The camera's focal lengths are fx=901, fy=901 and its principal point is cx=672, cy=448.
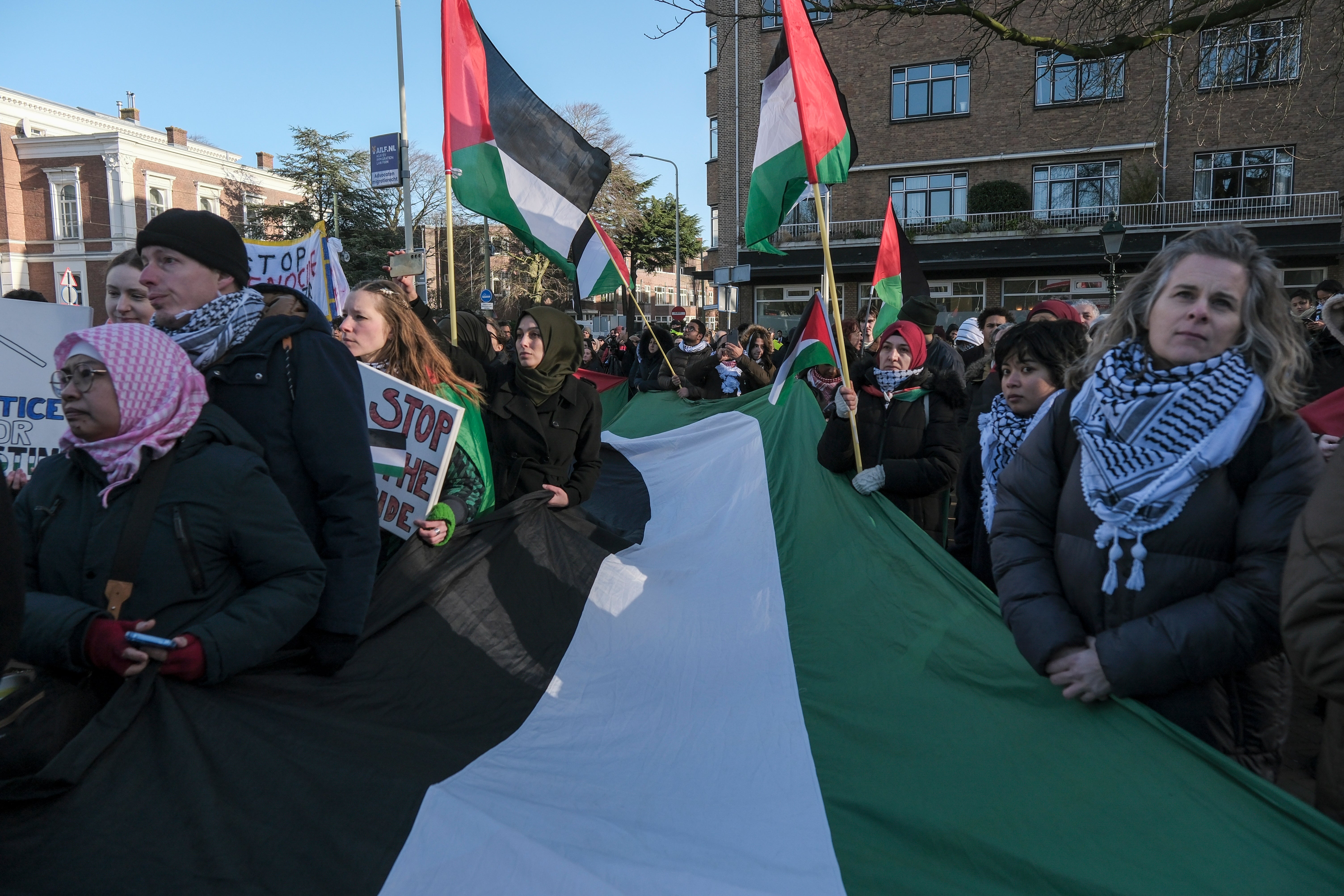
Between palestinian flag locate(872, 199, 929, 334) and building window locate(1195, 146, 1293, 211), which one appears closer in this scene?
palestinian flag locate(872, 199, 929, 334)

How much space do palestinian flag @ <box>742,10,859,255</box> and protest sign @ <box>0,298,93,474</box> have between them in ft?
12.2

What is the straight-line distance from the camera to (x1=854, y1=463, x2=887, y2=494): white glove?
4.54 meters

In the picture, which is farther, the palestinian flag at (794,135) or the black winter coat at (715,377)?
the black winter coat at (715,377)

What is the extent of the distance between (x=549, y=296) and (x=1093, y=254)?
114 feet

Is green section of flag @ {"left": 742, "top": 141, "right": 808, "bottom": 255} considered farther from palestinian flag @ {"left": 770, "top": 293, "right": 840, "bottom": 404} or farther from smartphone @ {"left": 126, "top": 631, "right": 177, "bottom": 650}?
smartphone @ {"left": 126, "top": 631, "right": 177, "bottom": 650}

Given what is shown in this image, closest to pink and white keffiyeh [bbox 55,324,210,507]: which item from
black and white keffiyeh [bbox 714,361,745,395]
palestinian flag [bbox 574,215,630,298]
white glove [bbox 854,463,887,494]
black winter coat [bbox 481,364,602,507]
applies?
black winter coat [bbox 481,364,602,507]

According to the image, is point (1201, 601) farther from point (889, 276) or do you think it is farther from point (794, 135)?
point (889, 276)

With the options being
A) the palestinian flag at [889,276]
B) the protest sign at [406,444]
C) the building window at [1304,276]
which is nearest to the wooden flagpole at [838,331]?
the protest sign at [406,444]

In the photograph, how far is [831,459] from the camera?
4.98 metres

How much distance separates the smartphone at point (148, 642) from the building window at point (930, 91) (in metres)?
33.3

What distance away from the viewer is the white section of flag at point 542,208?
6.54 metres

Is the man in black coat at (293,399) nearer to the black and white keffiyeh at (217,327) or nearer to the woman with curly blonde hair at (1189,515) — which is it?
the black and white keffiyeh at (217,327)

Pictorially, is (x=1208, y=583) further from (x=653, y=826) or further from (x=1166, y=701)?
(x=653, y=826)

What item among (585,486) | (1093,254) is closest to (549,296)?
(1093,254)
